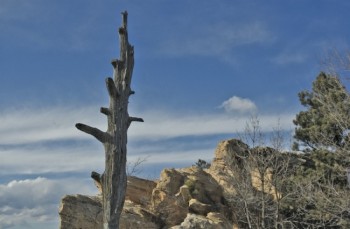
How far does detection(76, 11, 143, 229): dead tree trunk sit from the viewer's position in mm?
10555

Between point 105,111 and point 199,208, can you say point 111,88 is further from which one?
point 199,208

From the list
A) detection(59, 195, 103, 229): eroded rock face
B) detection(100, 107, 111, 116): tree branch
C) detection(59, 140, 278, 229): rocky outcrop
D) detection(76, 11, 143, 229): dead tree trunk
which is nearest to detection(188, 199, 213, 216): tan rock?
detection(59, 140, 278, 229): rocky outcrop

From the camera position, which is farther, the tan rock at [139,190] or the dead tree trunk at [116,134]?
the tan rock at [139,190]

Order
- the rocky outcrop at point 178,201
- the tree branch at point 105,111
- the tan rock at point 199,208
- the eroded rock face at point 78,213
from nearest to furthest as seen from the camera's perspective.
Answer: the tree branch at point 105,111, the eroded rock face at point 78,213, the rocky outcrop at point 178,201, the tan rock at point 199,208

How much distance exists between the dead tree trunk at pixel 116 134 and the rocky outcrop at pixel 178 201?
16295 mm

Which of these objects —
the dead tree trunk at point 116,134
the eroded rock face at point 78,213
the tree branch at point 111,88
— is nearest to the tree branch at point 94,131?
the dead tree trunk at point 116,134

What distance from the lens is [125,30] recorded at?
11641 millimetres

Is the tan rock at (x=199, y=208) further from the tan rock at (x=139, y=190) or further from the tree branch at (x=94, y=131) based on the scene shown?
the tree branch at (x=94, y=131)

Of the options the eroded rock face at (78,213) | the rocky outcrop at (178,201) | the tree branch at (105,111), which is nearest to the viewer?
the tree branch at (105,111)

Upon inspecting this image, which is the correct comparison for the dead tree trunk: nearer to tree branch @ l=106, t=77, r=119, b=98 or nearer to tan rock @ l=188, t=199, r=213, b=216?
tree branch @ l=106, t=77, r=119, b=98

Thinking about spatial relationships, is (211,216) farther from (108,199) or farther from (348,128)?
(108,199)

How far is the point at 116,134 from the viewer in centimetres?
1089

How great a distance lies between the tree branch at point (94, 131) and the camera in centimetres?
1048

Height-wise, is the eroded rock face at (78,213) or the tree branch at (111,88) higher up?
the tree branch at (111,88)
